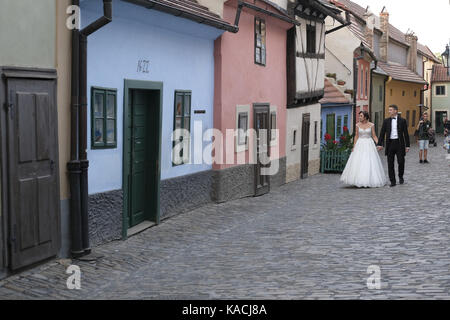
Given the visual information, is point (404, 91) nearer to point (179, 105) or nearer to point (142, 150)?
point (179, 105)

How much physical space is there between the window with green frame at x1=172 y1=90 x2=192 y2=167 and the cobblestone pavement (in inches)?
38.7

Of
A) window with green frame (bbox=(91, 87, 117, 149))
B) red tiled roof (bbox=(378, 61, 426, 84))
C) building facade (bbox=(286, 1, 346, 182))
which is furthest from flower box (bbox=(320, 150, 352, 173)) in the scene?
red tiled roof (bbox=(378, 61, 426, 84))

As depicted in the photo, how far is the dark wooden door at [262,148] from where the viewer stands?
671 inches

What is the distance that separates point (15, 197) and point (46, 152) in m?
0.76

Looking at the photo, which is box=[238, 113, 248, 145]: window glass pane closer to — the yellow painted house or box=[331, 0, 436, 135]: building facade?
box=[331, 0, 436, 135]: building facade

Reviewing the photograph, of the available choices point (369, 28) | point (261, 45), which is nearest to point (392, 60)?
point (369, 28)

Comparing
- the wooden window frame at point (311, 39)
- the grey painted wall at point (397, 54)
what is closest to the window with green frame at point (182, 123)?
the wooden window frame at point (311, 39)

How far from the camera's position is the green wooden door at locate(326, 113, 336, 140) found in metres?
27.6

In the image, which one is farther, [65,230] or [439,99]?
[439,99]

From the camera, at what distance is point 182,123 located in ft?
42.0

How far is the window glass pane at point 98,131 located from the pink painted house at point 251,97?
499cm

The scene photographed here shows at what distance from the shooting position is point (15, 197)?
755 centimetres

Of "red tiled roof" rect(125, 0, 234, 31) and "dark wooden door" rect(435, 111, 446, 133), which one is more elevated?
"red tiled roof" rect(125, 0, 234, 31)

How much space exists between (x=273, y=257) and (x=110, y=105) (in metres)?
2.98
